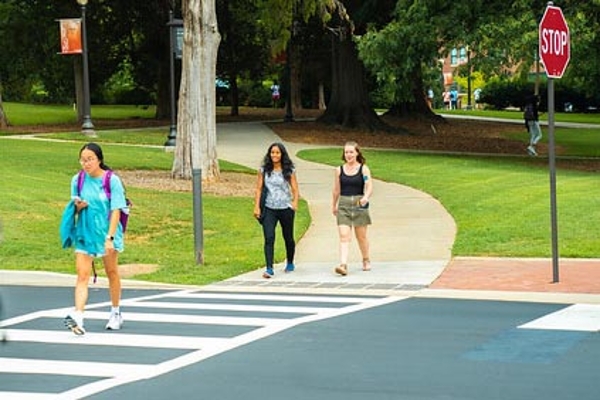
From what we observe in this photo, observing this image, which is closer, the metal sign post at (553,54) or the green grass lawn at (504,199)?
the metal sign post at (553,54)

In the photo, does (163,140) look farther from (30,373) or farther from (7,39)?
(30,373)

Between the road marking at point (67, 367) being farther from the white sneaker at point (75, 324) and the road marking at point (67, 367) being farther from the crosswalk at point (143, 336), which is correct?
the white sneaker at point (75, 324)

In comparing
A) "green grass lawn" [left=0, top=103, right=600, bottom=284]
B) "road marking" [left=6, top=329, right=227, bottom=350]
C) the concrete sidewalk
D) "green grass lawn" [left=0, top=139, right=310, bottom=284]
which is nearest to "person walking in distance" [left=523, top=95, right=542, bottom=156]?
"green grass lawn" [left=0, top=103, right=600, bottom=284]

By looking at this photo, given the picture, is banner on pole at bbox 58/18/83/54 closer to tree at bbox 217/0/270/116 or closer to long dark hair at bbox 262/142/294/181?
tree at bbox 217/0/270/116

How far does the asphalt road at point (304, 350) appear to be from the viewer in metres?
7.52

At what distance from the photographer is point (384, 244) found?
52.0ft

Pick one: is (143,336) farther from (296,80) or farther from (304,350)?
(296,80)

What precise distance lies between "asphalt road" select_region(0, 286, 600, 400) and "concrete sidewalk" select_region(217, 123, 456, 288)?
3.92 feet

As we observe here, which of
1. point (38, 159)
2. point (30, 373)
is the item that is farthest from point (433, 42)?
point (30, 373)

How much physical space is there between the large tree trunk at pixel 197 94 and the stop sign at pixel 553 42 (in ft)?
39.5

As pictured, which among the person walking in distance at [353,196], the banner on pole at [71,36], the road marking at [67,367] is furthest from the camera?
the banner on pole at [71,36]

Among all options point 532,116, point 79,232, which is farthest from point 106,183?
point 532,116

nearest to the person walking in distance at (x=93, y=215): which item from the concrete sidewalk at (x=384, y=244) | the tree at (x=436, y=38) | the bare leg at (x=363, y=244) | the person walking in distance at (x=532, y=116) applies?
the concrete sidewalk at (x=384, y=244)

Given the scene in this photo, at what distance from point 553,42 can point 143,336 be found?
5762 millimetres
